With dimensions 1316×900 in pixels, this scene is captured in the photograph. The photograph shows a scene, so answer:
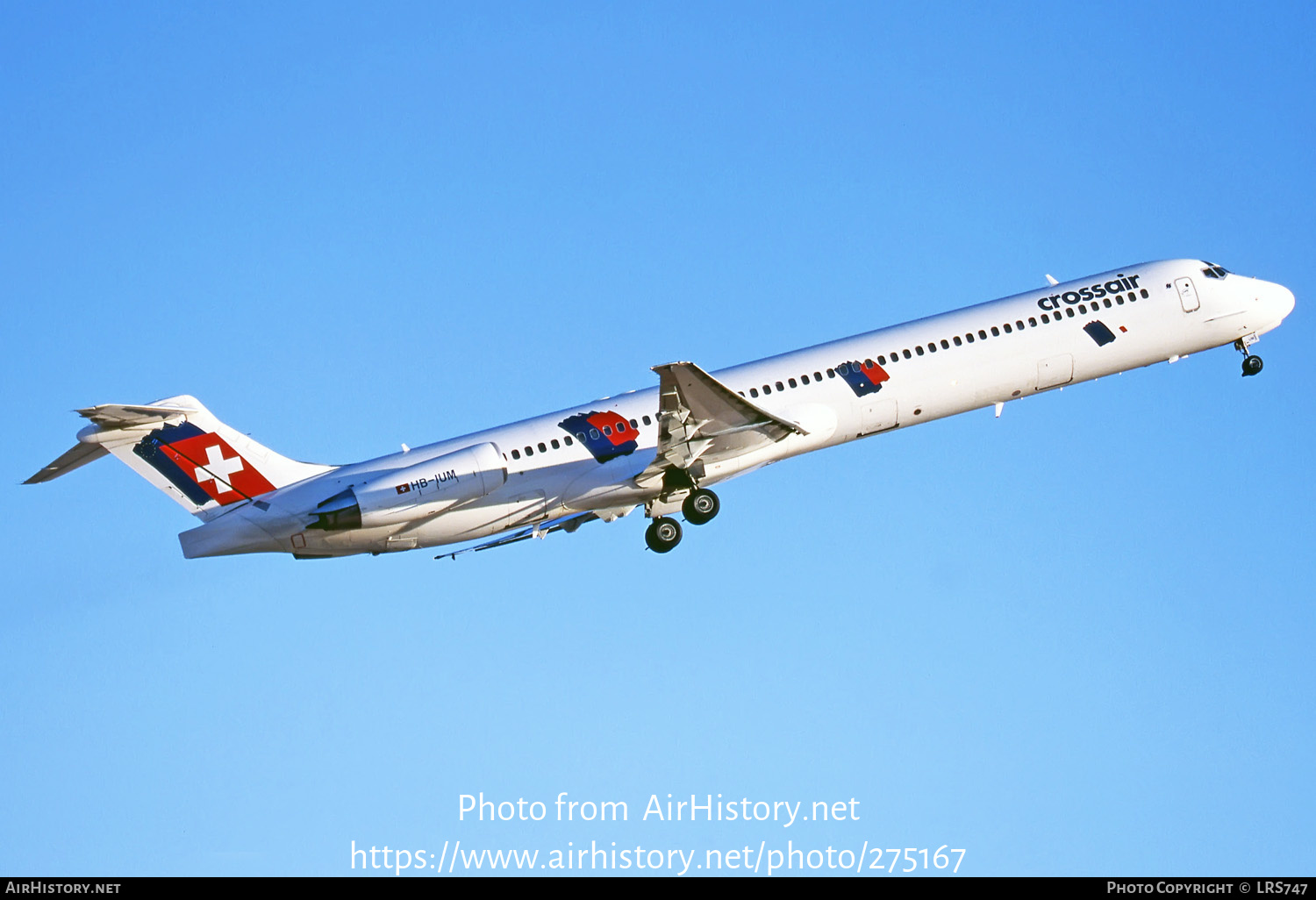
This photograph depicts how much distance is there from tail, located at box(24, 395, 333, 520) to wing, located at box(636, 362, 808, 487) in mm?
6686

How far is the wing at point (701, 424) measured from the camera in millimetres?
26688

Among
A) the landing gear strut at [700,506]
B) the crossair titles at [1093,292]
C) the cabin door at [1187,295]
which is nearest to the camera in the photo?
the landing gear strut at [700,506]

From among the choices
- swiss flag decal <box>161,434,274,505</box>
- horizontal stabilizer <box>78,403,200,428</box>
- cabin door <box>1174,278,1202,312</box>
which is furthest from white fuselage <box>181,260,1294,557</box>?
horizontal stabilizer <box>78,403,200,428</box>

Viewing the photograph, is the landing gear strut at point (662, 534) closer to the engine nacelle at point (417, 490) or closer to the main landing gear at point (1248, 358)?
the engine nacelle at point (417, 490)

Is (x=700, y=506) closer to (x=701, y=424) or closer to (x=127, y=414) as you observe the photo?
(x=701, y=424)

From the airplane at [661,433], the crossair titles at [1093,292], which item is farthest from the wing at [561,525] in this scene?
the crossair titles at [1093,292]

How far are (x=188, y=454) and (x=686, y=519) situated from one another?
9.42 metres

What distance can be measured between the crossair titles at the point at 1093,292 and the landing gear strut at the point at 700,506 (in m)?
8.32

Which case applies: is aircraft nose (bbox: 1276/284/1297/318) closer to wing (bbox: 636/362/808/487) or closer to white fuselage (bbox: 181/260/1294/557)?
white fuselage (bbox: 181/260/1294/557)

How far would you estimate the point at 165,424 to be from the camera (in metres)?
27.1

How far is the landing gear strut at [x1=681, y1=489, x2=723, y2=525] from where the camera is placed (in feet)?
94.8
